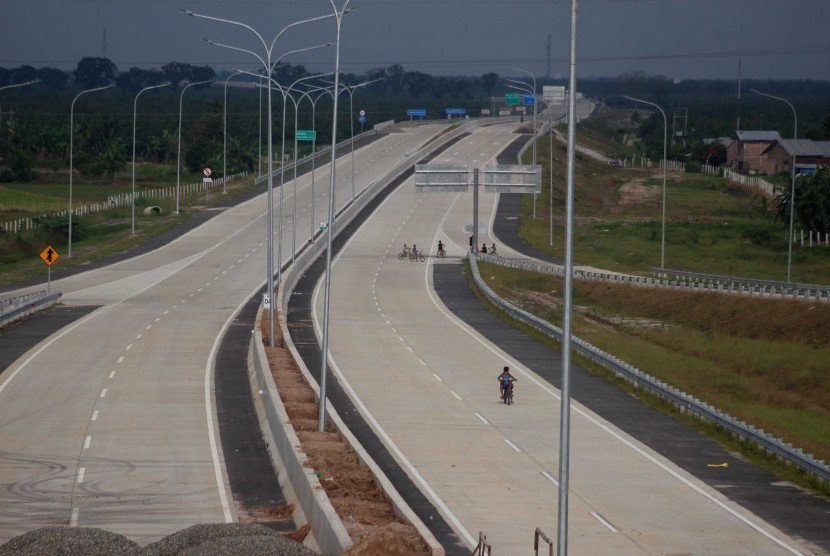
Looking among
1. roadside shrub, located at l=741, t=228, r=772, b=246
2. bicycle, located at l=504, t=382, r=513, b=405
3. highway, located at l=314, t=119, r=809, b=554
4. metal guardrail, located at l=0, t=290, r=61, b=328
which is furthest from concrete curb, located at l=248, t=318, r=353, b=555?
roadside shrub, located at l=741, t=228, r=772, b=246

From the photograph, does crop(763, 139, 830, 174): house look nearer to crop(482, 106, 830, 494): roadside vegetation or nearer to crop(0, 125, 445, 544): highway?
crop(482, 106, 830, 494): roadside vegetation

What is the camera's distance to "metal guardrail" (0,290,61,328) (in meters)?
51.5

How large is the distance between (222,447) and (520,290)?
41604 millimetres

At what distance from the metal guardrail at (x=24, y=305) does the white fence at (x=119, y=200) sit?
82.8 feet

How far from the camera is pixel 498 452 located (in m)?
31.3

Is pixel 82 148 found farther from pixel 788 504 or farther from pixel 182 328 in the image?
pixel 788 504

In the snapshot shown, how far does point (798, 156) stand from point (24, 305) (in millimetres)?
107725

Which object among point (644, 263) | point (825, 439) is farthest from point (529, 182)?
point (825, 439)

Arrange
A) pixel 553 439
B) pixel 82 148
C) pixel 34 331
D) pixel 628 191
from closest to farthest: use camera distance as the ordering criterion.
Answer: pixel 553 439 < pixel 34 331 < pixel 628 191 < pixel 82 148

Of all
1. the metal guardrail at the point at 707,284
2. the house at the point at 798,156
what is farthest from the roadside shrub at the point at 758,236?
the house at the point at 798,156

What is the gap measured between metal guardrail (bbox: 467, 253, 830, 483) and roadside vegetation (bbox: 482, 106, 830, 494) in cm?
31

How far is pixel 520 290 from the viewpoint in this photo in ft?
233

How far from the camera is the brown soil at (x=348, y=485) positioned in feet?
59.7

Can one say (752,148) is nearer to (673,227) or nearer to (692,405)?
(673,227)
